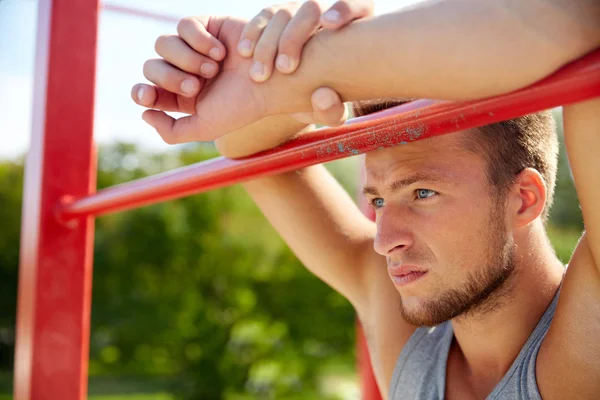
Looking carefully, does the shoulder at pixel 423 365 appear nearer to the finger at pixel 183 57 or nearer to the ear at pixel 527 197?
the ear at pixel 527 197

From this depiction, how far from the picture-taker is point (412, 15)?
611mm

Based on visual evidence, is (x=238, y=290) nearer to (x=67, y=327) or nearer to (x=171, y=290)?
(x=171, y=290)

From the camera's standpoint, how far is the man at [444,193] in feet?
1.95

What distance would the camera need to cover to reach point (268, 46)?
661 millimetres

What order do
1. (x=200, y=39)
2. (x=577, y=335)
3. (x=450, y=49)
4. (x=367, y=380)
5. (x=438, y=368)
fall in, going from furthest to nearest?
(x=367, y=380) → (x=438, y=368) → (x=577, y=335) → (x=200, y=39) → (x=450, y=49)

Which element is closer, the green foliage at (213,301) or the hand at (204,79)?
the hand at (204,79)

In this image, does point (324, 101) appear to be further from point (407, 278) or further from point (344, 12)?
point (407, 278)

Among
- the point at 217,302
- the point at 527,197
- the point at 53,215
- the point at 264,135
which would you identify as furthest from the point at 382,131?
the point at 217,302

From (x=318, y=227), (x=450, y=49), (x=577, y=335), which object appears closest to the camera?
(x=450, y=49)

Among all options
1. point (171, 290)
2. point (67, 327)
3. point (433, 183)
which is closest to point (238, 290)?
point (171, 290)

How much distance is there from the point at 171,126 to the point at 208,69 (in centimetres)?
9

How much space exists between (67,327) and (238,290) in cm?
538

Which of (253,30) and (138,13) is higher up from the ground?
(138,13)

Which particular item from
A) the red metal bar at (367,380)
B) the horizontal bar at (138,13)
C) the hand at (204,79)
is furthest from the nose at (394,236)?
the horizontal bar at (138,13)
